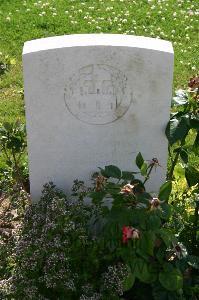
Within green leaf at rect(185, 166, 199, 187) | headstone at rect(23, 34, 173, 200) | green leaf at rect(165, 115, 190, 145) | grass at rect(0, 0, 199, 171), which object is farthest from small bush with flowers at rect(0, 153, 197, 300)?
grass at rect(0, 0, 199, 171)

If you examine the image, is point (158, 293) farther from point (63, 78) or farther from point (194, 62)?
point (194, 62)

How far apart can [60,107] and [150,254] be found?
1.12m

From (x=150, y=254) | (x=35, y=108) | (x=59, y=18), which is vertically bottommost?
(x=150, y=254)

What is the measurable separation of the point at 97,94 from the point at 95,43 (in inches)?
13.5

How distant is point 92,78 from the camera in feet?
12.5

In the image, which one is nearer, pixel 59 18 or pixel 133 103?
pixel 133 103

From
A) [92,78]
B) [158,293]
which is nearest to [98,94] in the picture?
[92,78]

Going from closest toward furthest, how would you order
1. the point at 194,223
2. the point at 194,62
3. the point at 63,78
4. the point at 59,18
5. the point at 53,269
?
1. the point at 53,269
2. the point at 63,78
3. the point at 194,223
4. the point at 194,62
5. the point at 59,18

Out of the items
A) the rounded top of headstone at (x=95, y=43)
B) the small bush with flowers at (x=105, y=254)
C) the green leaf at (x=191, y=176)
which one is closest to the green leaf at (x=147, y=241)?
the small bush with flowers at (x=105, y=254)

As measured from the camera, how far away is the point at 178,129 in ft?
12.8

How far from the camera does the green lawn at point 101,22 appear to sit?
7410 millimetres

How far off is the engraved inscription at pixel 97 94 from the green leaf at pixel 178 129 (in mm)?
324

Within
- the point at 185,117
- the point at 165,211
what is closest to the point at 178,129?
the point at 185,117

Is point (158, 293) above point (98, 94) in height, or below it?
below
